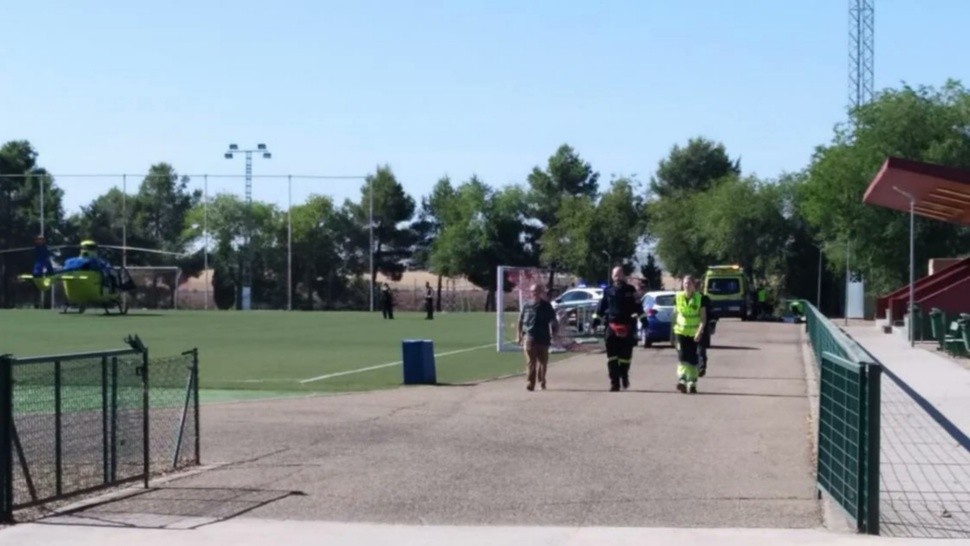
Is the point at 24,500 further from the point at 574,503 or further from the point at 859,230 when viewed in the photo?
the point at 859,230

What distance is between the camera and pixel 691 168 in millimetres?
122688

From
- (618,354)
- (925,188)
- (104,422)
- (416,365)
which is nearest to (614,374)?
(618,354)

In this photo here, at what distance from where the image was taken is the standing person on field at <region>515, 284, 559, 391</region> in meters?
23.2

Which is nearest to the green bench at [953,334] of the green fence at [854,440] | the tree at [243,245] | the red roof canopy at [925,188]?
the red roof canopy at [925,188]

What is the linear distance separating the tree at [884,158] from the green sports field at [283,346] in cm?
1591

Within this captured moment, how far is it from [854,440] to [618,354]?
12.4 meters

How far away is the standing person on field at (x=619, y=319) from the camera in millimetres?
22312

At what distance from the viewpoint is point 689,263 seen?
102 meters

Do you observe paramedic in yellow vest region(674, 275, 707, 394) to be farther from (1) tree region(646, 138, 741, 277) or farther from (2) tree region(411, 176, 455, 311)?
(2) tree region(411, 176, 455, 311)

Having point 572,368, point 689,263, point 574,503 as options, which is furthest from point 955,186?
point 689,263

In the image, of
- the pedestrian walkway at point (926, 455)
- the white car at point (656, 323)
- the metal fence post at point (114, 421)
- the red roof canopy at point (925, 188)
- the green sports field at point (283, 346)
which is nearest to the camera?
the pedestrian walkway at point (926, 455)

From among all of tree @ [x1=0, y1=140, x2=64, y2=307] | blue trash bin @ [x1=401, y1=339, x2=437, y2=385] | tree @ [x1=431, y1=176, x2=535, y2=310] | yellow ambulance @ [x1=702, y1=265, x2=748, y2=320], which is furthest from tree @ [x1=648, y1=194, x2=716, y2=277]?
blue trash bin @ [x1=401, y1=339, x2=437, y2=385]

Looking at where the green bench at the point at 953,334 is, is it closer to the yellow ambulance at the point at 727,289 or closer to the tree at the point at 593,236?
the yellow ambulance at the point at 727,289

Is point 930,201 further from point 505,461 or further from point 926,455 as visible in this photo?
point 505,461
